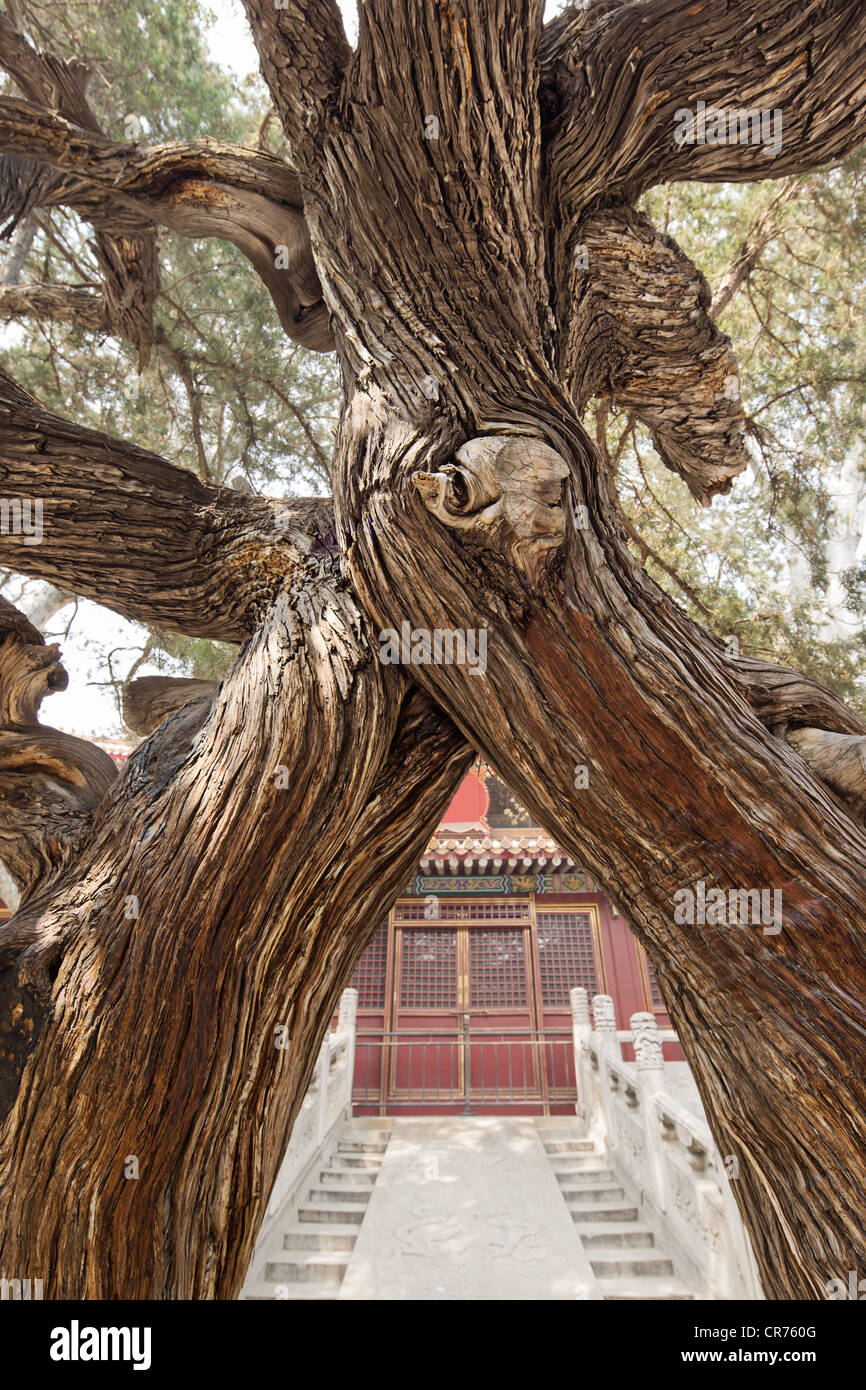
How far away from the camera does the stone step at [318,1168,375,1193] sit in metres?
7.56

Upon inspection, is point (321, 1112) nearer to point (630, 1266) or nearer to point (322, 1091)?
point (322, 1091)

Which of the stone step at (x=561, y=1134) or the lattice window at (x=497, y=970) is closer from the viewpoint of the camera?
the stone step at (x=561, y=1134)

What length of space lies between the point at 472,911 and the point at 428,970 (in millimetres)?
1062

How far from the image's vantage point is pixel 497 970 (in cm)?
Answer: 1084

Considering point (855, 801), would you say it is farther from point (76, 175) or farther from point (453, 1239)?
point (453, 1239)

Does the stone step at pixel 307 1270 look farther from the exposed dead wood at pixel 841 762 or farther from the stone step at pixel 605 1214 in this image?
the exposed dead wood at pixel 841 762

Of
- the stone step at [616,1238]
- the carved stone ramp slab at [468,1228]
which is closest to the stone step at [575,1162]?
the carved stone ramp slab at [468,1228]

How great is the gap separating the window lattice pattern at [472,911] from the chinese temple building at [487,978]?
0.6 inches

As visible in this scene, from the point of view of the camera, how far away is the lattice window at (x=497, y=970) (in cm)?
1060

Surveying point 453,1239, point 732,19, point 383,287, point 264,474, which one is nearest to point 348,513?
point 383,287

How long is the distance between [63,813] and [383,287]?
1436 millimetres

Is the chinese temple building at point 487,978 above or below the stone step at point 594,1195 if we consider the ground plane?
above

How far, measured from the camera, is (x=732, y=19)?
6.49ft

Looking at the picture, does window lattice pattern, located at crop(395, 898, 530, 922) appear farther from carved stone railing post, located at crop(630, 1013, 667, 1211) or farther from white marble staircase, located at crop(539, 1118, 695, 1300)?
carved stone railing post, located at crop(630, 1013, 667, 1211)
